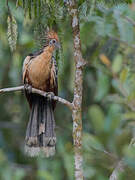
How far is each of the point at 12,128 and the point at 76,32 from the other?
13.4 feet

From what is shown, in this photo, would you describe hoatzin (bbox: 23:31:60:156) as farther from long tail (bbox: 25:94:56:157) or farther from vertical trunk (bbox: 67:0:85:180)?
vertical trunk (bbox: 67:0:85:180)

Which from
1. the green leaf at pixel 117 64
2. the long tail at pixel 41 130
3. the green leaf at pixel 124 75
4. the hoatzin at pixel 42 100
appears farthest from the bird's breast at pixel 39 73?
the green leaf at pixel 117 64

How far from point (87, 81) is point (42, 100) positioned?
2.59m

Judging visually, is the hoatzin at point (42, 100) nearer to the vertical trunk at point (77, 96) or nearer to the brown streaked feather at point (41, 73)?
the brown streaked feather at point (41, 73)

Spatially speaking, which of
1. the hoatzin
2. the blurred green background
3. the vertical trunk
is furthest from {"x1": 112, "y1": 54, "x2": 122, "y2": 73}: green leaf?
the vertical trunk

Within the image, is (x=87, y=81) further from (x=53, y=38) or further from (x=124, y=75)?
(x=53, y=38)

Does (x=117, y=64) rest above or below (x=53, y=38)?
below

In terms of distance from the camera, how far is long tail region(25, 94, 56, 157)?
352 cm


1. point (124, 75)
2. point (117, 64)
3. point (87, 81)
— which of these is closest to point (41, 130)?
point (124, 75)

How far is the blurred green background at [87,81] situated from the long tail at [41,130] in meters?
0.21

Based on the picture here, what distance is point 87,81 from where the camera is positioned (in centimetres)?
639

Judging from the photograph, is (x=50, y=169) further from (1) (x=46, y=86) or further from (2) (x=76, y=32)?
(2) (x=76, y=32)

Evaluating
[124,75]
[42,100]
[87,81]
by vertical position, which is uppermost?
[124,75]

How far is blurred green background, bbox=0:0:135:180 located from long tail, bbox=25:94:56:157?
212 mm
